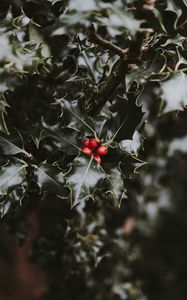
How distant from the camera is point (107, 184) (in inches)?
55.0

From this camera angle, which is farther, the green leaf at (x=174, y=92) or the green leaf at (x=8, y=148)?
the green leaf at (x=8, y=148)

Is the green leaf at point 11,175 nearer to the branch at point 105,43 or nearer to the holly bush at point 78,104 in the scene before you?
the holly bush at point 78,104

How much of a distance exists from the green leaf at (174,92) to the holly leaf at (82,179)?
287 millimetres

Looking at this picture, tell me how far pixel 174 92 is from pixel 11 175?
521 millimetres

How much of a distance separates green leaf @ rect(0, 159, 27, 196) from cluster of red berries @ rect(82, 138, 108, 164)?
0.63 feet

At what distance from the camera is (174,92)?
1.27 meters

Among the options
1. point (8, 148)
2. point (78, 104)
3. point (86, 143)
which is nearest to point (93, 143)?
point (86, 143)

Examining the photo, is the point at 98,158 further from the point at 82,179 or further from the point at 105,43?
the point at 105,43

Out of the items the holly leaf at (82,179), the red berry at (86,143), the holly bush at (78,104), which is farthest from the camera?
the red berry at (86,143)

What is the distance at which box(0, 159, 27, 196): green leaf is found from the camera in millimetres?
1392

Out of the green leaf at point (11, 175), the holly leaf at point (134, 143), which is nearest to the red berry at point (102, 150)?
the holly leaf at point (134, 143)

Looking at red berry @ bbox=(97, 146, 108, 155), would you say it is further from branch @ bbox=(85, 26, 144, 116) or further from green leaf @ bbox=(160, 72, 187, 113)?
green leaf @ bbox=(160, 72, 187, 113)

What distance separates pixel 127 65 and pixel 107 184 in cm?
35

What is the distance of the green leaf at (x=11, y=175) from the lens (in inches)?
54.8
